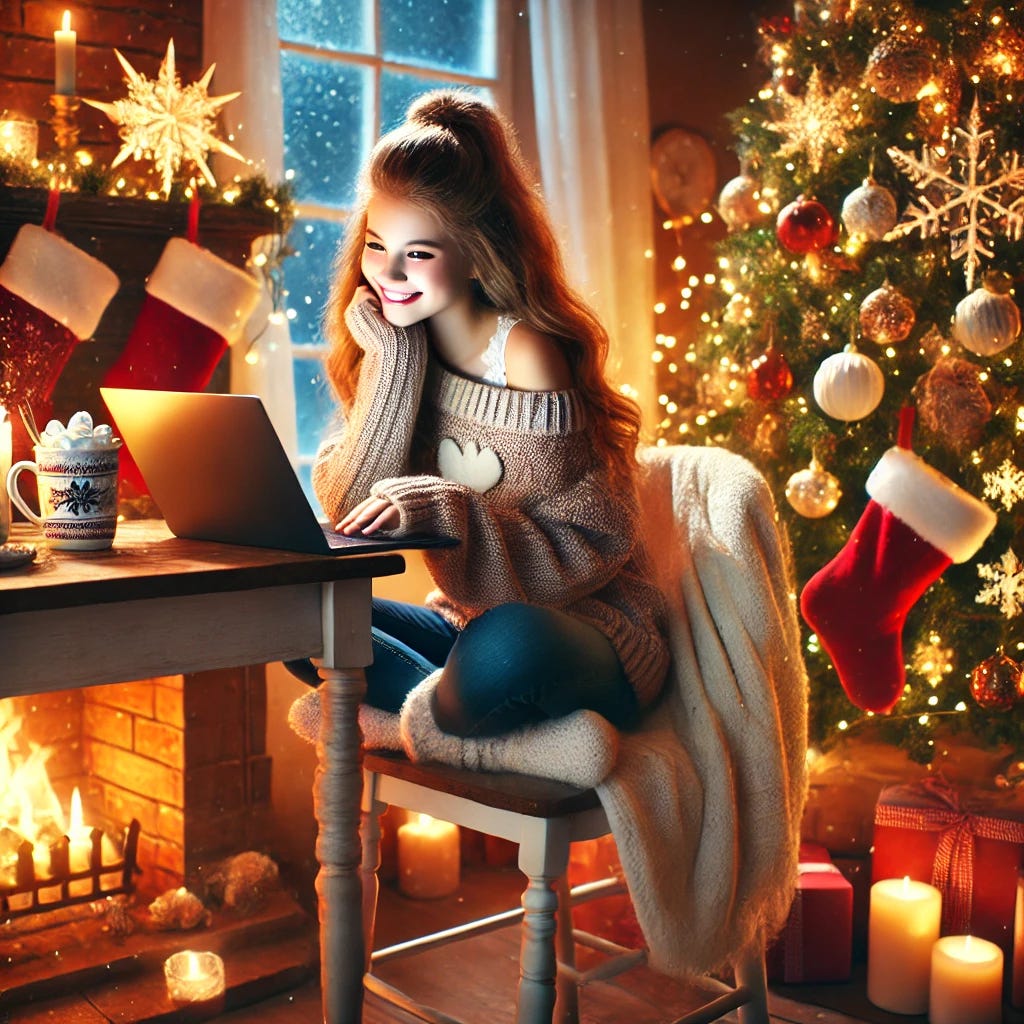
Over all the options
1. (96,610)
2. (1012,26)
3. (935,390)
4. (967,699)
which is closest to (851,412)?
(935,390)

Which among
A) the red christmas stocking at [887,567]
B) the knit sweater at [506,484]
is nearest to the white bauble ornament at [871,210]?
the red christmas stocking at [887,567]

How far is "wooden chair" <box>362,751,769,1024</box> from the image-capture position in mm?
1377

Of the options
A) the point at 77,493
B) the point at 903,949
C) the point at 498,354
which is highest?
the point at 498,354

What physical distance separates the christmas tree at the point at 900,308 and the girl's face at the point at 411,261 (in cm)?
80

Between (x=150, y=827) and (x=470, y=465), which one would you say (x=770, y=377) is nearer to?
(x=470, y=465)

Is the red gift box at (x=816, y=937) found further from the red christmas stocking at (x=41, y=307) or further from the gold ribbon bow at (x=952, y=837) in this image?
the red christmas stocking at (x=41, y=307)

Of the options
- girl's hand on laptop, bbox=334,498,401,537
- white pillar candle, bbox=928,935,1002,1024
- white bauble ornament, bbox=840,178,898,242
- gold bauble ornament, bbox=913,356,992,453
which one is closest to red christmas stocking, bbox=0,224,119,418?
girl's hand on laptop, bbox=334,498,401,537

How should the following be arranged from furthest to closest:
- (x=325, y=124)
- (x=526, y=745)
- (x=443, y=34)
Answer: (x=443, y=34) < (x=325, y=124) < (x=526, y=745)

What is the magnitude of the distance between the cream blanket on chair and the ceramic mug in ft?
1.25

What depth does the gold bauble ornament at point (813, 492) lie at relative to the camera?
2.20 m

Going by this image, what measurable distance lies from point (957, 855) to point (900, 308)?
86 centimetres

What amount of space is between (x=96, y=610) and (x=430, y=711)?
1.49 ft

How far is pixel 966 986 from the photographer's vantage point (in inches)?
74.3

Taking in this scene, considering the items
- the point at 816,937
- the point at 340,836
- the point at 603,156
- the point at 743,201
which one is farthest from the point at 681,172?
the point at 340,836
